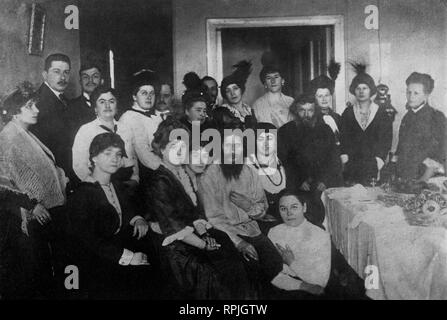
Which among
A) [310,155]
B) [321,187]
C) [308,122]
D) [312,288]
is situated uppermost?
[308,122]

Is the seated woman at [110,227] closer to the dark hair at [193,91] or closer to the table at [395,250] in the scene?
the dark hair at [193,91]

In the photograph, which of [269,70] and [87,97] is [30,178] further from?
[269,70]

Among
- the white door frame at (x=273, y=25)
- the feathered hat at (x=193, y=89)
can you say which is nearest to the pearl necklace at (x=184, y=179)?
the feathered hat at (x=193, y=89)

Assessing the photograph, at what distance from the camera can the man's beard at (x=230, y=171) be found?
3521mm

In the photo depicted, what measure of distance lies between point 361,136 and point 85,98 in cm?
192

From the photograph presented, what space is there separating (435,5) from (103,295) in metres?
3.06

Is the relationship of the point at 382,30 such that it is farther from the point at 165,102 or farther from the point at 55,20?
the point at 55,20

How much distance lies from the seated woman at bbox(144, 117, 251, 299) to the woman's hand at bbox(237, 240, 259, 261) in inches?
1.7

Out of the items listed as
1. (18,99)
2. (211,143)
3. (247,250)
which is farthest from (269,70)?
(18,99)

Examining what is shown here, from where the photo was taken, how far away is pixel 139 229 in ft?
11.4

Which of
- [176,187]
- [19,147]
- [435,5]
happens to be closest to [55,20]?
[19,147]

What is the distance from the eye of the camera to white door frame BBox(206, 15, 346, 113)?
11.6ft

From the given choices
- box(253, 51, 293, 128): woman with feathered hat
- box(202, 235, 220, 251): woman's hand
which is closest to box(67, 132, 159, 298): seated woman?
box(202, 235, 220, 251): woman's hand

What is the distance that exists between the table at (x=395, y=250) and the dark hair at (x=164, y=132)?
48.7 inches
